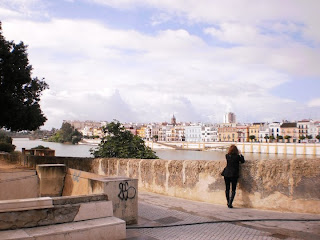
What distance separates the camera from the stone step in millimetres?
4246

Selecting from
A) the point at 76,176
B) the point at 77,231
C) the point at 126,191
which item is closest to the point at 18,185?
the point at 76,176

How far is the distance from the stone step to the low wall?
3.45 m

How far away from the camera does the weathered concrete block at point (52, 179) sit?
8853 mm

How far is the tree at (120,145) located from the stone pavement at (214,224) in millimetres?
7120

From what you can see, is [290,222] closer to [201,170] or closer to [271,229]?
[271,229]

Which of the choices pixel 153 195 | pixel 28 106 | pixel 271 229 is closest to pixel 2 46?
pixel 28 106

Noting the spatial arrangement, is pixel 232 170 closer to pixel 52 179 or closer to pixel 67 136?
pixel 52 179

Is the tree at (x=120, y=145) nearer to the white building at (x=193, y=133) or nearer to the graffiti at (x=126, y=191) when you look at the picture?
the graffiti at (x=126, y=191)

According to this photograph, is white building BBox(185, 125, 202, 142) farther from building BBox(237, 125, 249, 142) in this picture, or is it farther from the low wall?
the low wall

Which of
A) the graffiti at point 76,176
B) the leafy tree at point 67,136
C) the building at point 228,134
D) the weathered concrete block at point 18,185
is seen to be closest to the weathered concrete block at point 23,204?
the graffiti at point 76,176

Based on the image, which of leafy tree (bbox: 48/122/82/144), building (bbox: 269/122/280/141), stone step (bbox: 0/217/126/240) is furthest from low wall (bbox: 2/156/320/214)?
building (bbox: 269/122/280/141)

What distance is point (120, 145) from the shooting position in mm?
15125

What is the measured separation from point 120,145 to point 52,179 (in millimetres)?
6250

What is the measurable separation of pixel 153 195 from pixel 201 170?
166 centimetres
